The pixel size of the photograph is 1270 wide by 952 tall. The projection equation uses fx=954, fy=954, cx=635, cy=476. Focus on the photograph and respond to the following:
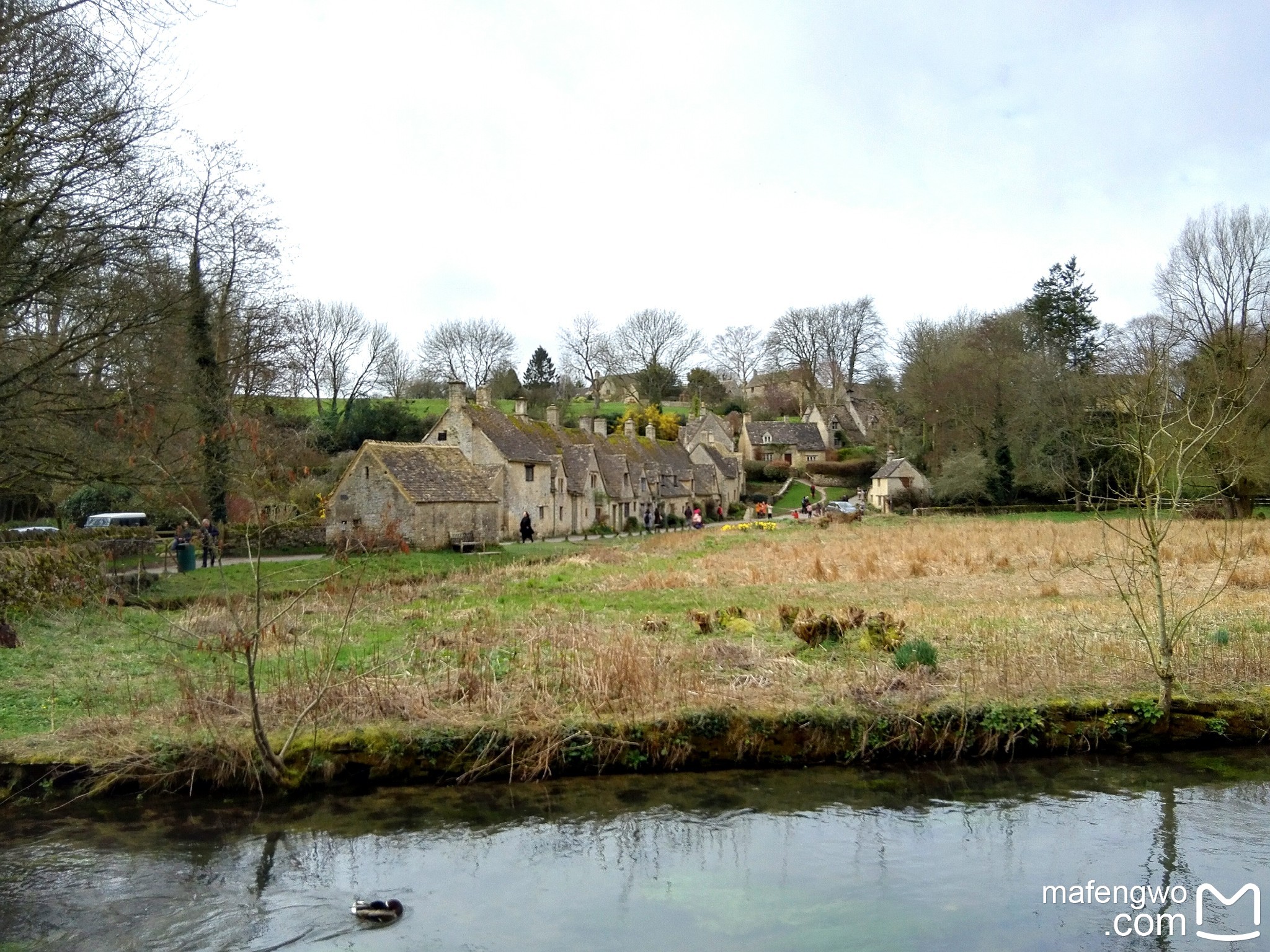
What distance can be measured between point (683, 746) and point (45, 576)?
57.5ft

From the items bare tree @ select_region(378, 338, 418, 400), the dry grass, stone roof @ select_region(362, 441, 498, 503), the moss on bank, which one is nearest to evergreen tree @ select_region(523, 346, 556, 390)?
bare tree @ select_region(378, 338, 418, 400)

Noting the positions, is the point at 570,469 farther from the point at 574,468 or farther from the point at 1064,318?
the point at 1064,318

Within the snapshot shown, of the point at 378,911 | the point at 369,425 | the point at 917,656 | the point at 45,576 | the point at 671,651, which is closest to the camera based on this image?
the point at 378,911

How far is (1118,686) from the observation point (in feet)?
45.9

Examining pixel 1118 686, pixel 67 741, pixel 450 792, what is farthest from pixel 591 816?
pixel 1118 686

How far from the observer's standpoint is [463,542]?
40.7m

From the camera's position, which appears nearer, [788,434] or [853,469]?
[853,469]

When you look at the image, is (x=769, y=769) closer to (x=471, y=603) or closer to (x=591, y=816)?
(x=591, y=816)

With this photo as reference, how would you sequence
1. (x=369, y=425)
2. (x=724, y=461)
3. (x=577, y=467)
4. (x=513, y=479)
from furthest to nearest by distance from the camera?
(x=724, y=461) < (x=369, y=425) < (x=577, y=467) < (x=513, y=479)

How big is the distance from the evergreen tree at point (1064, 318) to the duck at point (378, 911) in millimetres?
72602

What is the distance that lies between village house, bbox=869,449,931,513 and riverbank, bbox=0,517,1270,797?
52.5 meters

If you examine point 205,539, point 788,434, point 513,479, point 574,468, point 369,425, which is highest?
point 788,434

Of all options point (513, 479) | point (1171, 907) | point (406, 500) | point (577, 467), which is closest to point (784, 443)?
point (577, 467)

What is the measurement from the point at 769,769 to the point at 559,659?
12.5 feet
